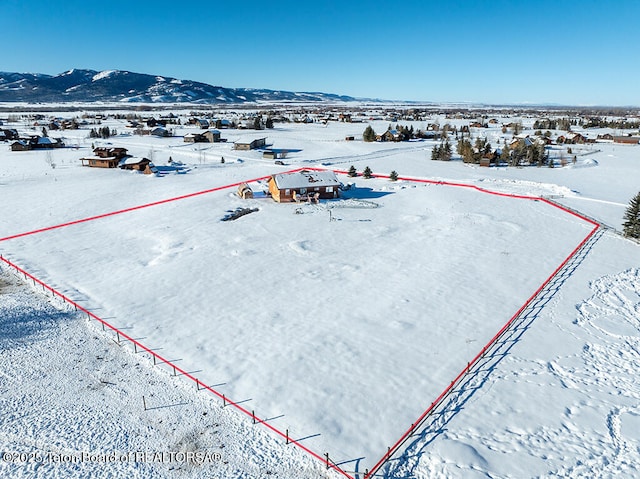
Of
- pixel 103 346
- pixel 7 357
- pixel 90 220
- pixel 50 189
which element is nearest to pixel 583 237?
pixel 103 346

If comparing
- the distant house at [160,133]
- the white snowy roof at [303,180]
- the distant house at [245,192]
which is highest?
the distant house at [160,133]

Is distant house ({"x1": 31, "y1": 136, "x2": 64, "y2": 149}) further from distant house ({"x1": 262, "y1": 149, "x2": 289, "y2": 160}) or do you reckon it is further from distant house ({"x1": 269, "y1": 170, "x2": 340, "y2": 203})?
distant house ({"x1": 269, "y1": 170, "x2": 340, "y2": 203})

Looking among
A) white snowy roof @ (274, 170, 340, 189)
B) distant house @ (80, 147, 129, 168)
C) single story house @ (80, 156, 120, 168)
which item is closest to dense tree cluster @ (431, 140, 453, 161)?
white snowy roof @ (274, 170, 340, 189)

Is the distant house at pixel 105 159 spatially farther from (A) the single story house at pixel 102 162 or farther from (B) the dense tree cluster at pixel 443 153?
(B) the dense tree cluster at pixel 443 153

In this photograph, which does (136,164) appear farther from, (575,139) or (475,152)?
(575,139)

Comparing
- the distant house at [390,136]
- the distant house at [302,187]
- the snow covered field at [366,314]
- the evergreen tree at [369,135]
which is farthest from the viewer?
the distant house at [390,136]

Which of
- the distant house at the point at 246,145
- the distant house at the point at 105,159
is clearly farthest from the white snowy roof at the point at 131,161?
the distant house at the point at 246,145

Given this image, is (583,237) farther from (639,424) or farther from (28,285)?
(28,285)

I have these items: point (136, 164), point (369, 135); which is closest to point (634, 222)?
point (136, 164)
